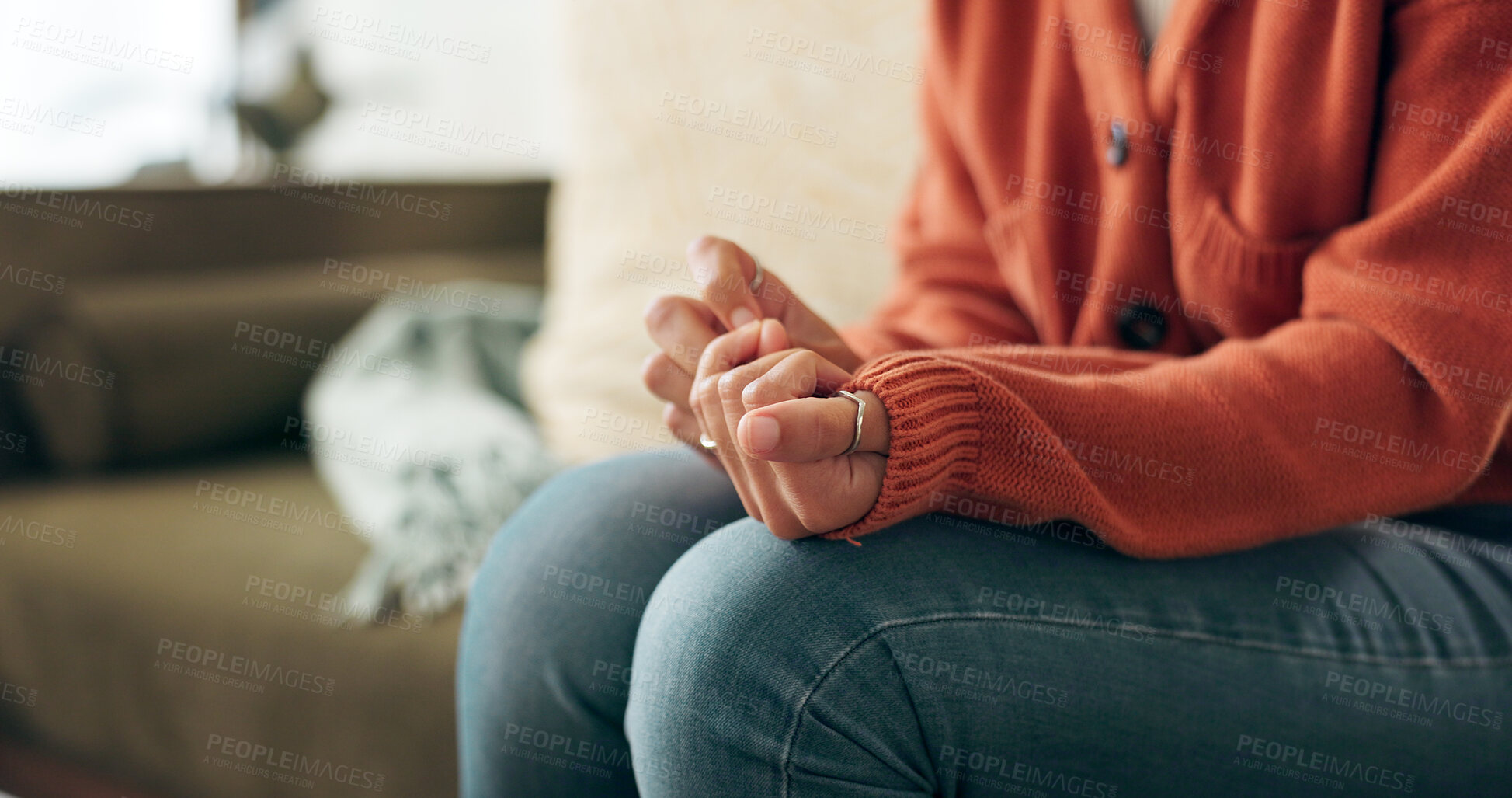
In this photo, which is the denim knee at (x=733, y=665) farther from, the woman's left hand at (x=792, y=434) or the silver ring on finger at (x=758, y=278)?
the silver ring on finger at (x=758, y=278)

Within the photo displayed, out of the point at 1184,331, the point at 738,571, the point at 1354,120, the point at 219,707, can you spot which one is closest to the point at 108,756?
the point at 219,707

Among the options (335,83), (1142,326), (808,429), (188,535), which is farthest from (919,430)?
(335,83)

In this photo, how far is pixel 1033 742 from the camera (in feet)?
1.39

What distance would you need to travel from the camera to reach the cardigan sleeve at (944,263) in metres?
0.72

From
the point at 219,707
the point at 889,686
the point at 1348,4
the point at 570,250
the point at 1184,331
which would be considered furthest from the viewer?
the point at 570,250

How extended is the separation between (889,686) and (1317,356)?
0.90ft

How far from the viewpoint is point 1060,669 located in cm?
42

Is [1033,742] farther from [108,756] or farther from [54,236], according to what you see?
[54,236]

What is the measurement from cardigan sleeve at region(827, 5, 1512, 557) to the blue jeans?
24mm

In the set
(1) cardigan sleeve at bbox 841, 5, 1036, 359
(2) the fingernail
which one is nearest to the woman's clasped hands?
(2) the fingernail

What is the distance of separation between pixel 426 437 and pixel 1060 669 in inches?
26.3

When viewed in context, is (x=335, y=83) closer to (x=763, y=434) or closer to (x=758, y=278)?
(x=758, y=278)

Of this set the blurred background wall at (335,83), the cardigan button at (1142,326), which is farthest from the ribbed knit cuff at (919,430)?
the blurred background wall at (335,83)

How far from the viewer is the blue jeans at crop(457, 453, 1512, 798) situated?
1.37ft
